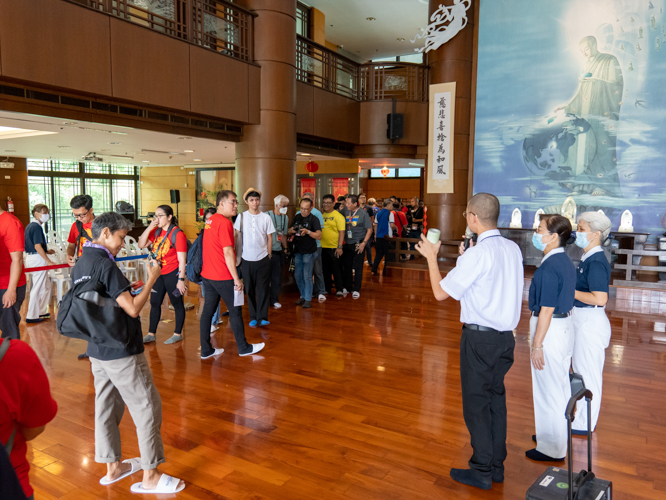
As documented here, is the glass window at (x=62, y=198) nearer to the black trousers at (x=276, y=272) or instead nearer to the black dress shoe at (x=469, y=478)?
the black trousers at (x=276, y=272)

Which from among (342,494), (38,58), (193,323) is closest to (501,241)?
(342,494)

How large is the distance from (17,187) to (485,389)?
16757 millimetres

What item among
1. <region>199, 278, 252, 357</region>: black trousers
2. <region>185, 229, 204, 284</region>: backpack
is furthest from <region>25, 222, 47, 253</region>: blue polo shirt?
<region>199, 278, 252, 357</region>: black trousers

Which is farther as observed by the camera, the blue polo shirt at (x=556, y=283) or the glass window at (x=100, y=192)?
the glass window at (x=100, y=192)

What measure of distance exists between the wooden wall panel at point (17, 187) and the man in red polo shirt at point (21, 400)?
16.2m

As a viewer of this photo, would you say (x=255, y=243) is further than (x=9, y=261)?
Yes

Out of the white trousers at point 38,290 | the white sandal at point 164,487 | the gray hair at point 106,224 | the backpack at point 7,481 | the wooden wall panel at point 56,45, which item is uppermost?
the wooden wall panel at point 56,45

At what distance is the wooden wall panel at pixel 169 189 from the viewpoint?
18.7 meters

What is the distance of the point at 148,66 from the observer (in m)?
6.11

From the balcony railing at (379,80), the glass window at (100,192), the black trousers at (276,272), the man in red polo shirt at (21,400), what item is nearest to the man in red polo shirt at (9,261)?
the man in red polo shirt at (21,400)

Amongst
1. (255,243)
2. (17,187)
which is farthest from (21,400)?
(17,187)

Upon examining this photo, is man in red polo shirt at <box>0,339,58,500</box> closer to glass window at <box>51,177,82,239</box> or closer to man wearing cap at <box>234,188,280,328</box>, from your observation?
man wearing cap at <box>234,188,280,328</box>

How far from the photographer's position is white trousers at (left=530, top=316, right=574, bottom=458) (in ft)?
9.31

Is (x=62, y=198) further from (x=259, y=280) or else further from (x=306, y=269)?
(x=259, y=280)
